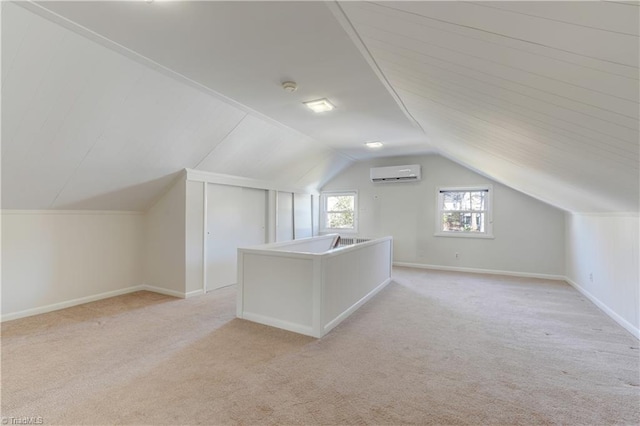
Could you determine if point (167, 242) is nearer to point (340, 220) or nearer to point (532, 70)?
point (340, 220)

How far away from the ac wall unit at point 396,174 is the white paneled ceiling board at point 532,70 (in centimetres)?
403

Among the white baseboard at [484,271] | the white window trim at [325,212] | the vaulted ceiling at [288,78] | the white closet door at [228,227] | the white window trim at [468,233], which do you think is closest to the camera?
the vaulted ceiling at [288,78]

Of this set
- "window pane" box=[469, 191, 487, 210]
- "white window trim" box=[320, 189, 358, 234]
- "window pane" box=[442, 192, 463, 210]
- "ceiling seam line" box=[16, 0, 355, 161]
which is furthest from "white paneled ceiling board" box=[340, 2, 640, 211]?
"white window trim" box=[320, 189, 358, 234]

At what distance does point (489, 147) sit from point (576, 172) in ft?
2.68

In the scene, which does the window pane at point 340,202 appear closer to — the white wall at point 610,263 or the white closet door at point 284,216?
the white closet door at point 284,216

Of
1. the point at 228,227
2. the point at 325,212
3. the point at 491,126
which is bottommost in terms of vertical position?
the point at 228,227

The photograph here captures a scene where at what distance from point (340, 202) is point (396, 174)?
1725mm

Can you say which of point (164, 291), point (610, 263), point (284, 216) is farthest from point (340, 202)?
point (610, 263)

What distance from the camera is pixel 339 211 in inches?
312

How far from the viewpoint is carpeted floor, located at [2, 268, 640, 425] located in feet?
6.21

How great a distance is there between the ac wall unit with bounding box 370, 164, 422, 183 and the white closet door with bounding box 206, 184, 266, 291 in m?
2.84

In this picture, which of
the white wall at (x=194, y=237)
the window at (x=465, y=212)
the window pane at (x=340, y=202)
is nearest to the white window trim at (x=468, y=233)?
the window at (x=465, y=212)

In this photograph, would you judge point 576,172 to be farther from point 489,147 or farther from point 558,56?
point 558,56

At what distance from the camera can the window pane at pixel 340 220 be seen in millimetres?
7809
